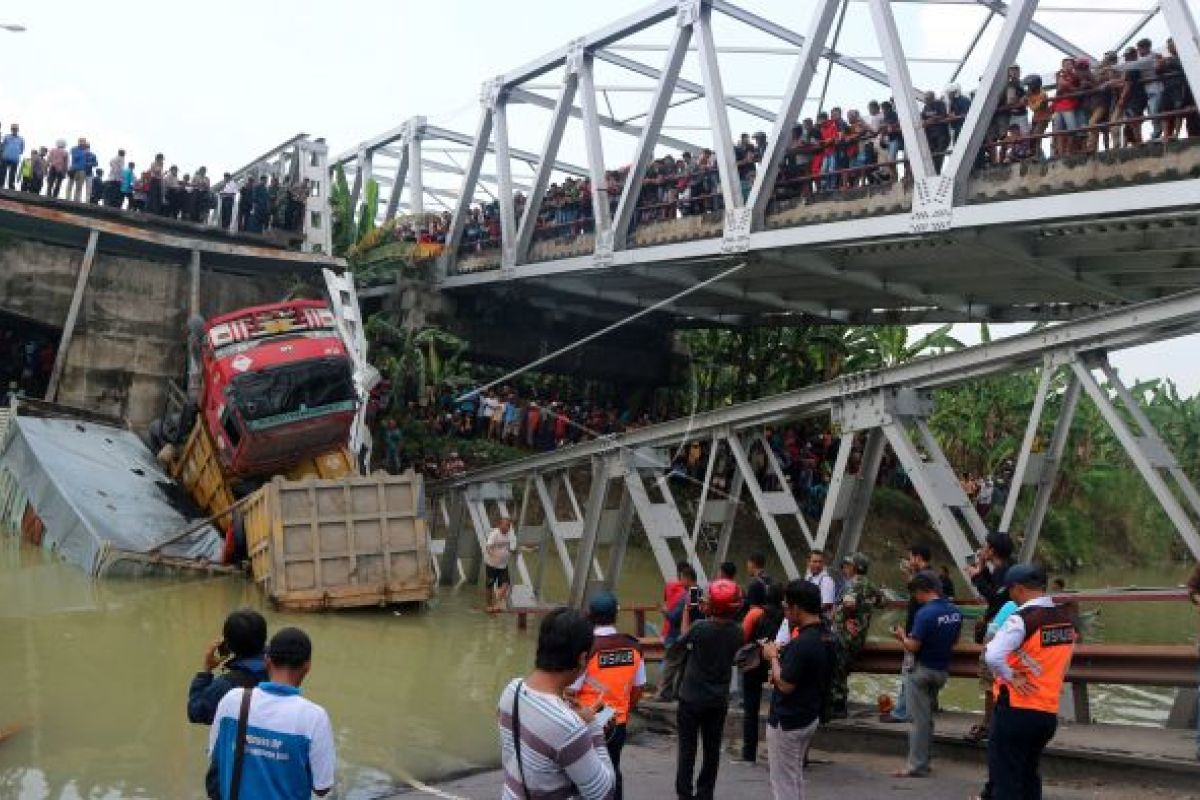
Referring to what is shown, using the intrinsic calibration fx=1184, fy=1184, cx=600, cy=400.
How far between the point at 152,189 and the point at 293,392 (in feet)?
29.6

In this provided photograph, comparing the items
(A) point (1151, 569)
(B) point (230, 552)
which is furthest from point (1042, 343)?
(A) point (1151, 569)

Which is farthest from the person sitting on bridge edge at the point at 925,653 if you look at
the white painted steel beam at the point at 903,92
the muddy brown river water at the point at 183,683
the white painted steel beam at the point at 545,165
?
the white painted steel beam at the point at 545,165

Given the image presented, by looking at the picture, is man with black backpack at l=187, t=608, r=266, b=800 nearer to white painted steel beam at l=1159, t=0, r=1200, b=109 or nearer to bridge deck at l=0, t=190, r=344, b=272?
white painted steel beam at l=1159, t=0, r=1200, b=109

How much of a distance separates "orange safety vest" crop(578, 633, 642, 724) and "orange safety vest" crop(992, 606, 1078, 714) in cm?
182

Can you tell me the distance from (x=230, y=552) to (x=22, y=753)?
24.6 ft

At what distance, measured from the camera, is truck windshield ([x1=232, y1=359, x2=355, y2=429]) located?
52.4 ft

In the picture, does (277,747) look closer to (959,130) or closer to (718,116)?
(959,130)

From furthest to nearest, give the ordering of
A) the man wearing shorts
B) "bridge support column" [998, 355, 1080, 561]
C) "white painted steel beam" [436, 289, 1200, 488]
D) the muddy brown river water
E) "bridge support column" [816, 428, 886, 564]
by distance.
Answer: the man wearing shorts, "bridge support column" [816, 428, 886, 564], "bridge support column" [998, 355, 1080, 561], "white painted steel beam" [436, 289, 1200, 488], the muddy brown river water

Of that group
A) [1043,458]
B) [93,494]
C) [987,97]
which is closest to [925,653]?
[1043,458]

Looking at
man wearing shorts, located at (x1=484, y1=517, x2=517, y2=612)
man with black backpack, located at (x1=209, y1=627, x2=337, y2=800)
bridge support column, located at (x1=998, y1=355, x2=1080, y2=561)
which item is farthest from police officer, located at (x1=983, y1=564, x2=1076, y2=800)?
man wearing shorts, located at (x1=484, y1=517, x2=517, y2=612)

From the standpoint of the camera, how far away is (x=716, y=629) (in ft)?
21.4

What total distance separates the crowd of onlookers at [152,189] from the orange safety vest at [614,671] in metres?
19.3

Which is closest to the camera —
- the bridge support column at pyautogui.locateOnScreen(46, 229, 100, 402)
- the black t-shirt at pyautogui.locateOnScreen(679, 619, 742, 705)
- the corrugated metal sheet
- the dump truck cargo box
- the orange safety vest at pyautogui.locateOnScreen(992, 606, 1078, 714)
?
the orange safety vest at pyautogui.locateOnScreen(992, 606, 1078, 714)

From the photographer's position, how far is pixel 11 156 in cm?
2181
